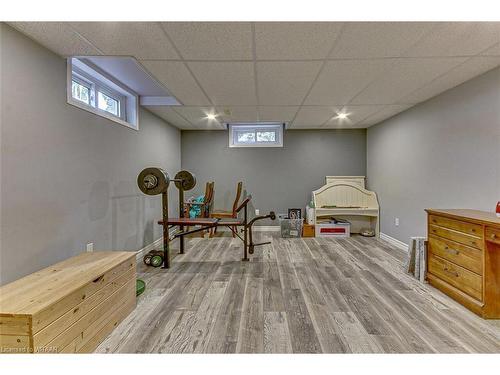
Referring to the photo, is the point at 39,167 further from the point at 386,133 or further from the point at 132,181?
the point at 386,133

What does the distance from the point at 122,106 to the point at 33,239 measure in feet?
7.17

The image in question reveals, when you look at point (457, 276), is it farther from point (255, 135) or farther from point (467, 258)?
point (255, 135)

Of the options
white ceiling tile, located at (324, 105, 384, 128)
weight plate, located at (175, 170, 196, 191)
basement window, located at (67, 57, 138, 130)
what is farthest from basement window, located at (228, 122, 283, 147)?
basement window, located at (67, 57, 138, 130)

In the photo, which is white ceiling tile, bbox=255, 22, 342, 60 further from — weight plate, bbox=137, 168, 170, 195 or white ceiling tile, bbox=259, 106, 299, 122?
weight plate, bbox=137, 168, 170, 195

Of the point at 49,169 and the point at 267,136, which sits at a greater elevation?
the point at 267,136

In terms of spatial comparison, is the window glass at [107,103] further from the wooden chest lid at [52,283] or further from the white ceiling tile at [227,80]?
the wooden chest lid at [52,283]

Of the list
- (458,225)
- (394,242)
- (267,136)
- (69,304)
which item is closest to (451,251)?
(458,225)

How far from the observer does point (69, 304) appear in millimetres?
1422

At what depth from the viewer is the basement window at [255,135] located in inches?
211

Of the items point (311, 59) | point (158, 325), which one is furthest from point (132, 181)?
point (311, 59)

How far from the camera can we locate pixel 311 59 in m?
2.17

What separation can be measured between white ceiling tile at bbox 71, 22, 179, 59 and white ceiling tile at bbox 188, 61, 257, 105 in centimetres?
35

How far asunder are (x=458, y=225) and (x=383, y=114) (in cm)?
251

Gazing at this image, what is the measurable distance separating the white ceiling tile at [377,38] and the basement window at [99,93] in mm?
2523
